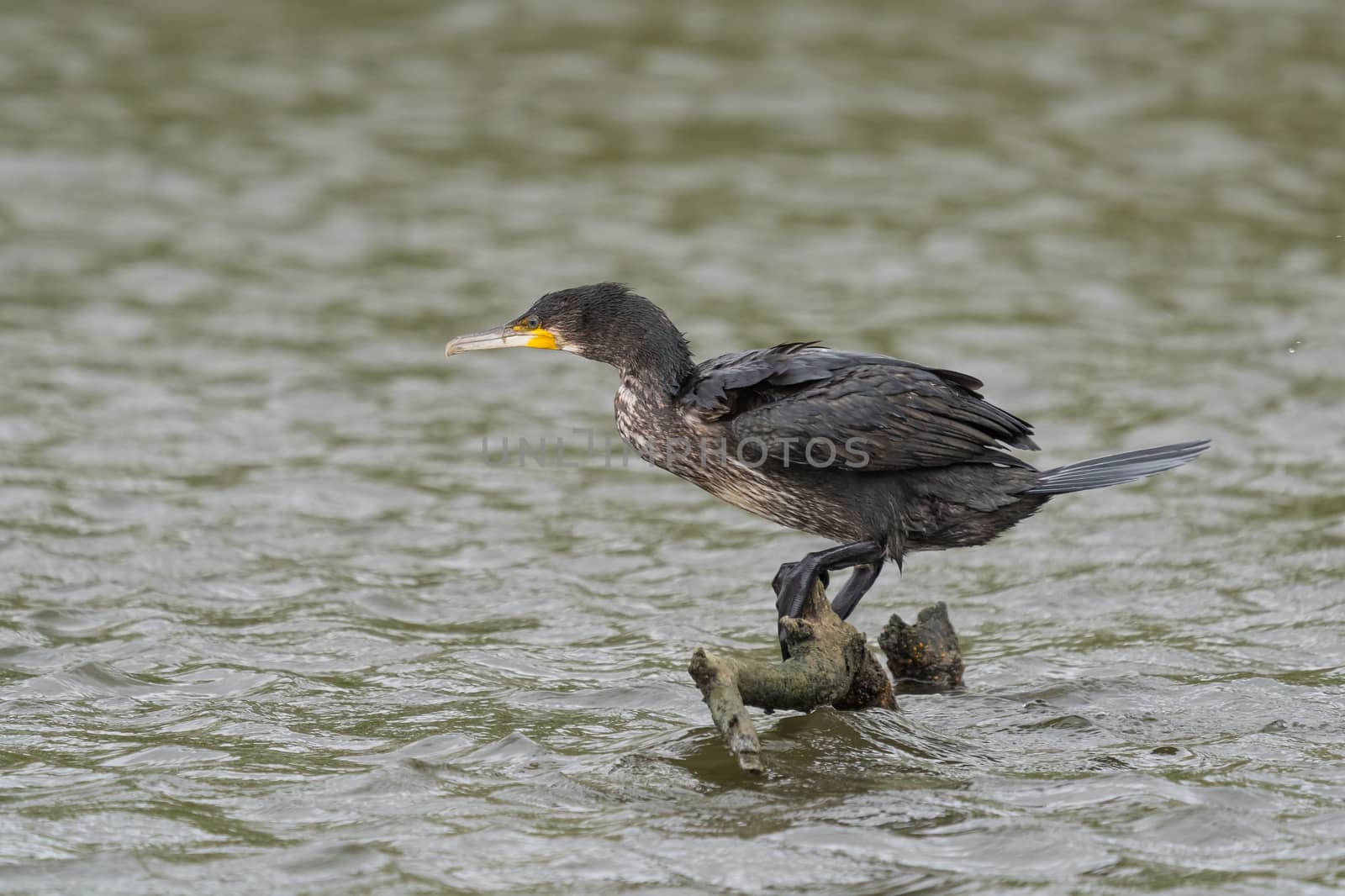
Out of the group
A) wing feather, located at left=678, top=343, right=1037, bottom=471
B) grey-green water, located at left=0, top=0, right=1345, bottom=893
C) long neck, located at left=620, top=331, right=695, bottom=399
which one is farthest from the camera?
long neck, located at left=620, top=331, right=695, bottom=399

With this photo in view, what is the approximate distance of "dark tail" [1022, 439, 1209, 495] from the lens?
6.00 meters

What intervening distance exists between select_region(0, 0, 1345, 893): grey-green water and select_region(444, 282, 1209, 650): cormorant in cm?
64

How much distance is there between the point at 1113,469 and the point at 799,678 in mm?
1459

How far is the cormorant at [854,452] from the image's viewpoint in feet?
19.5

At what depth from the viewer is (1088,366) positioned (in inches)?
400

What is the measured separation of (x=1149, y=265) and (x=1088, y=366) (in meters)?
1.82

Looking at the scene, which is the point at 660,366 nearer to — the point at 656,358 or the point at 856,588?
the point at 656,358

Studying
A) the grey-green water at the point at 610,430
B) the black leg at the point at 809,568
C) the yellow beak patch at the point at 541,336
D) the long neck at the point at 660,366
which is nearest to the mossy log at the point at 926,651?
the grey-green water at the point at 610,430

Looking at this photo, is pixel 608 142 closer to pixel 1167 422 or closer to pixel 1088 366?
pixel 1088 366

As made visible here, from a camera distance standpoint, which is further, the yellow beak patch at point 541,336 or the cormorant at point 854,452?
the yellow beak patch at point 541,336

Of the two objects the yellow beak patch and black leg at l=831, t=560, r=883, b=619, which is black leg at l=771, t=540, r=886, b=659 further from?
the yellow beak patch

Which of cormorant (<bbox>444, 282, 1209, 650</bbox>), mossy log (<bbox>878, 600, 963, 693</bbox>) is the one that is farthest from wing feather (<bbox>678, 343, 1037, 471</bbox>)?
mossy log (<bbox>878, 600, 963, 693</bbox>)

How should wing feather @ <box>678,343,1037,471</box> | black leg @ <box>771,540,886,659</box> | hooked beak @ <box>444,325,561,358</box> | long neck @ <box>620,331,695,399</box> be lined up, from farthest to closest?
hooked beak @ <box>444,325,561,358</box> → long neck @ <box>620,331,695,399</box> → wing feather @ <box>678,343,1037,471</box> → black leg @ <box>771,540,886,659</box>

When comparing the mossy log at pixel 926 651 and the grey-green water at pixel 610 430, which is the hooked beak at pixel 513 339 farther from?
the mossy log at pixel 926 651
